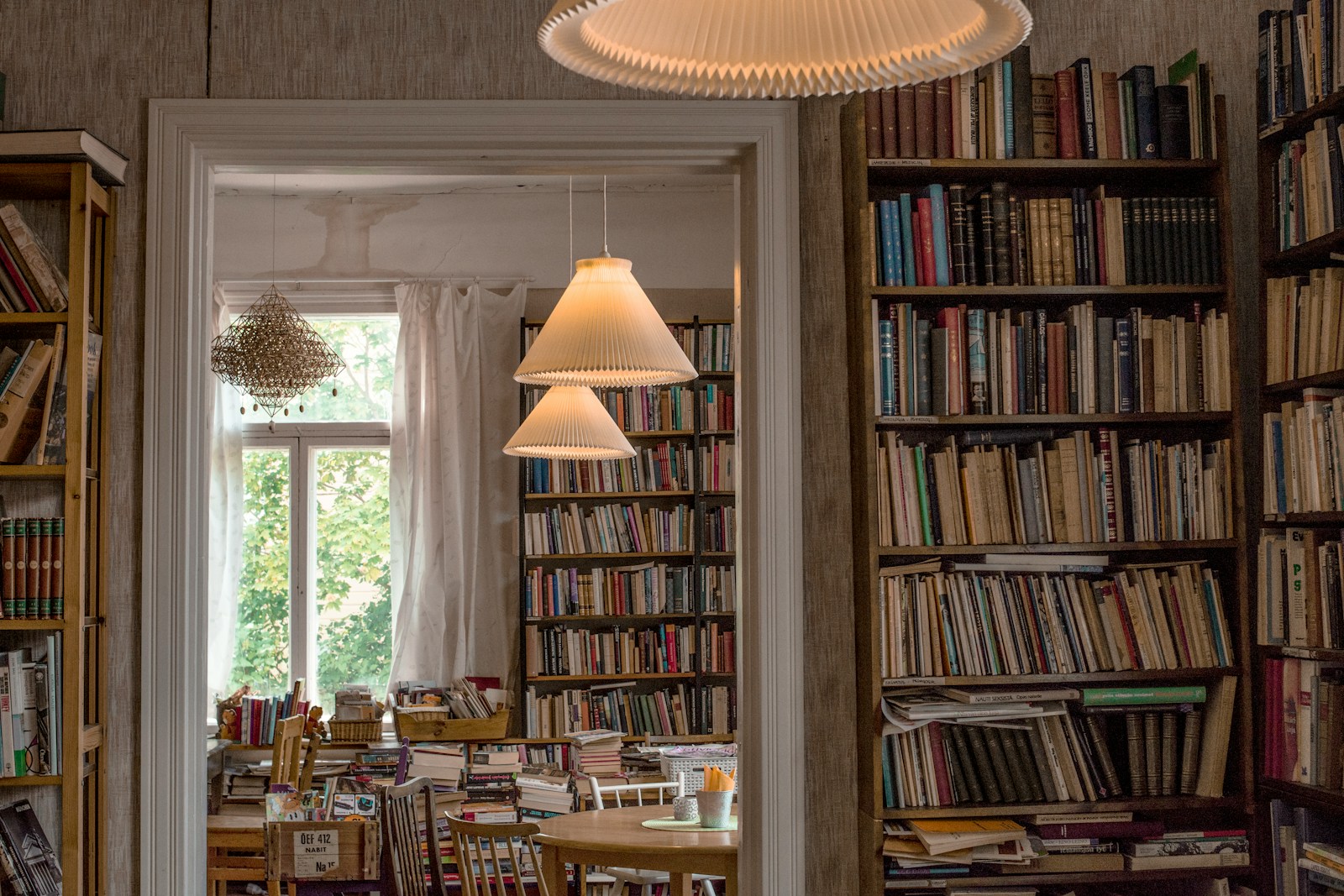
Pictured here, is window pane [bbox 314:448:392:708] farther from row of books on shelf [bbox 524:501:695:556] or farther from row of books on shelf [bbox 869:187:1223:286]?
row of books on shelf [bbox 869:187:1223:286]

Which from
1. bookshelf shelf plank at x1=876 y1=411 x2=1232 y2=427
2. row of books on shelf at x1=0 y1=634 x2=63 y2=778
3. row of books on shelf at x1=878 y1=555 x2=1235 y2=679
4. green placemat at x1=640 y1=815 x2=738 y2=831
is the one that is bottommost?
green placemat at x1=640 y1=815 x2=738 y2=831

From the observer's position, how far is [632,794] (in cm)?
542

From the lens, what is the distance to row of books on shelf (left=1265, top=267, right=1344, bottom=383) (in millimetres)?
2365

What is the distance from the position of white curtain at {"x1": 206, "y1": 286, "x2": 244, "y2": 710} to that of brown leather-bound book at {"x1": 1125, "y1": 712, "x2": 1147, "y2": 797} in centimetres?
484

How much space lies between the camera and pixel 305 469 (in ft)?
21.5

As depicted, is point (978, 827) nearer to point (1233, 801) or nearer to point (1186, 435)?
point (1233, 801)

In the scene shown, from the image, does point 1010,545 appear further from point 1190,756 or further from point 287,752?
point 287,752

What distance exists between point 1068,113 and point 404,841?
9.17 feet

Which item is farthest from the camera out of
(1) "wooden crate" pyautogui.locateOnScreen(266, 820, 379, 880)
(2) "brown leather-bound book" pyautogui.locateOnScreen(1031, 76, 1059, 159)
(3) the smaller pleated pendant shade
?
(3) the smaller pleated pendant shade

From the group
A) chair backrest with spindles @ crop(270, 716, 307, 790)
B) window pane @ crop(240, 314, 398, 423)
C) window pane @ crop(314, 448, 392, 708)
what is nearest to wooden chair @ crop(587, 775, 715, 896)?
chair backrest with spindles @ crop(270, 716, 307, 790)

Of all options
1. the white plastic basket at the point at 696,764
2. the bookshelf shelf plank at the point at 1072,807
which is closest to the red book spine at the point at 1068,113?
the bookshelf shelf plank at the point at 1072,807

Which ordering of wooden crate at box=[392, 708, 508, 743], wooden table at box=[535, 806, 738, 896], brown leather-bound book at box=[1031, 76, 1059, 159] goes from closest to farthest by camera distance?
brown leather-bound book at box=[1031, 76, 1059, 159] → wooden table at box=[535, 806, 738, 896] → wooden crate at box=[392, 708, 508, 743]

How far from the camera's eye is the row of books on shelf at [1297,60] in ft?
7.71

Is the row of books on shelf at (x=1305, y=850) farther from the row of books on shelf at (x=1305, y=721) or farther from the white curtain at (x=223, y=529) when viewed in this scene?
the white curtain at (x=223, y=529)
